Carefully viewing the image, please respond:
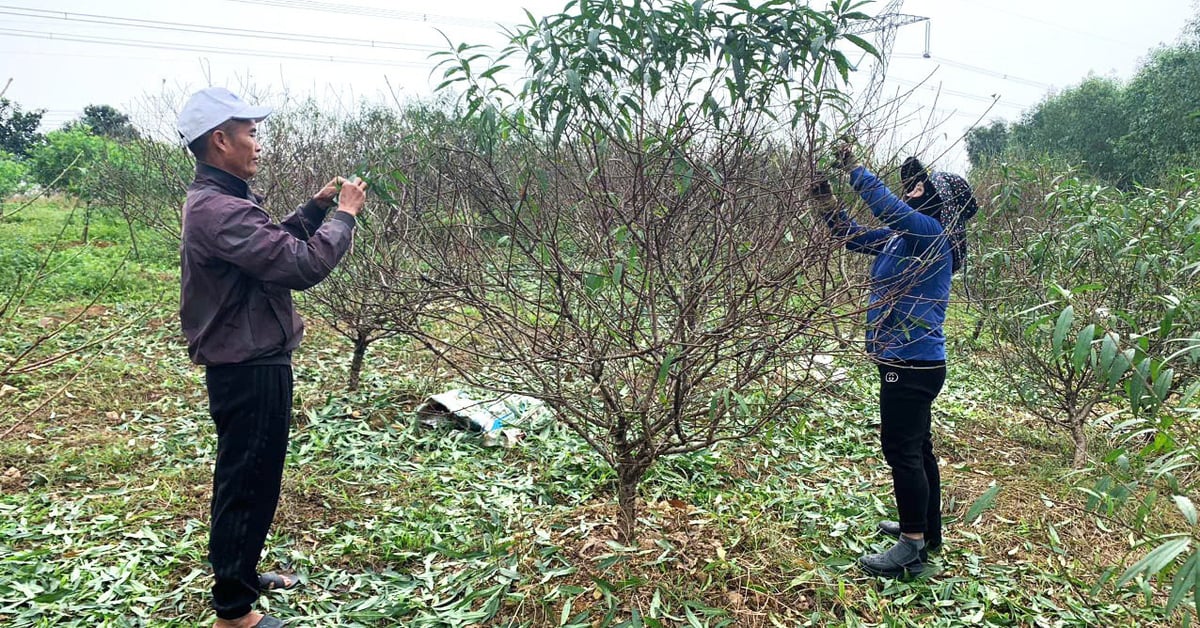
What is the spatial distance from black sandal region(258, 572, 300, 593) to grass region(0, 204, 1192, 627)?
0.06 m

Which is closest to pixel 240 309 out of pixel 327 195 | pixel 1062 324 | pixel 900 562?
pixel 327 195

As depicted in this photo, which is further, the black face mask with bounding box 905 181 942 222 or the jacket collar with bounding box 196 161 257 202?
the black face mask with bounding box 905 181 942 222

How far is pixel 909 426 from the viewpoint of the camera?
2.52 m

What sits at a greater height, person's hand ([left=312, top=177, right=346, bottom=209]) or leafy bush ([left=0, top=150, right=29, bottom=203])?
leafy bush ([left=0, top=150, right=29, bottom=203])

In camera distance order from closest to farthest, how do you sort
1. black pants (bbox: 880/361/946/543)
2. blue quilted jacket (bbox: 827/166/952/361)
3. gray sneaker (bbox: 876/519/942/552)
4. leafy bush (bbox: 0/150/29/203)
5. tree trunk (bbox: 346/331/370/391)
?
blue quilted jacket (bbox: 827/166/952/361) → black pants (bbox: 880/361/946/543) → gray sneaker (bbox: 876/519/942/552) → tree trunk (bbox: 346/331/370/391) → leafy bush (bbox: 0/150/29/203)

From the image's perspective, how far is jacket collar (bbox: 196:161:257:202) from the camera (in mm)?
2166

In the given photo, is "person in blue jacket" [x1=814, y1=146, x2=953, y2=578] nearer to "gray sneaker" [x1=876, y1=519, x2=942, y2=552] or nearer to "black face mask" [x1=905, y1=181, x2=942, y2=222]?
"black face mask" [x1=905, y1=181, x2=942, y2=222]

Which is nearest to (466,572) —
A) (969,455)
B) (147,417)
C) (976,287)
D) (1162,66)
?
(147,417)

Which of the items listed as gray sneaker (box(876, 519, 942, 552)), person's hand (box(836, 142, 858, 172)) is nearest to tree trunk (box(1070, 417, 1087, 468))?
gray sneaker (box(876, 519, 942, 552))

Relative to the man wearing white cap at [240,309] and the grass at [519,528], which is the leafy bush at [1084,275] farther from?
the man wearing white cap at [240,309]

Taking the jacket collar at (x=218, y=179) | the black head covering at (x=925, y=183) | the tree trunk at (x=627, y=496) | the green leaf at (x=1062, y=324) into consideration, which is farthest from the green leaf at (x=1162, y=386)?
the jacket collar at (x=218, y=179)

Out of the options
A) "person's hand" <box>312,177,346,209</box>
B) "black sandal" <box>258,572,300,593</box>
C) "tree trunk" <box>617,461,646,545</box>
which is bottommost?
"black sandal" <box>258,572,300,593</box>

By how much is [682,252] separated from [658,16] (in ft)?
2.51

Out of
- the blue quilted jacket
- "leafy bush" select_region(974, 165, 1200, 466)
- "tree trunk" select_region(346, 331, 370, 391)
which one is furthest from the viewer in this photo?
"tree trunk" select_region(346, 331, 370, 391)
